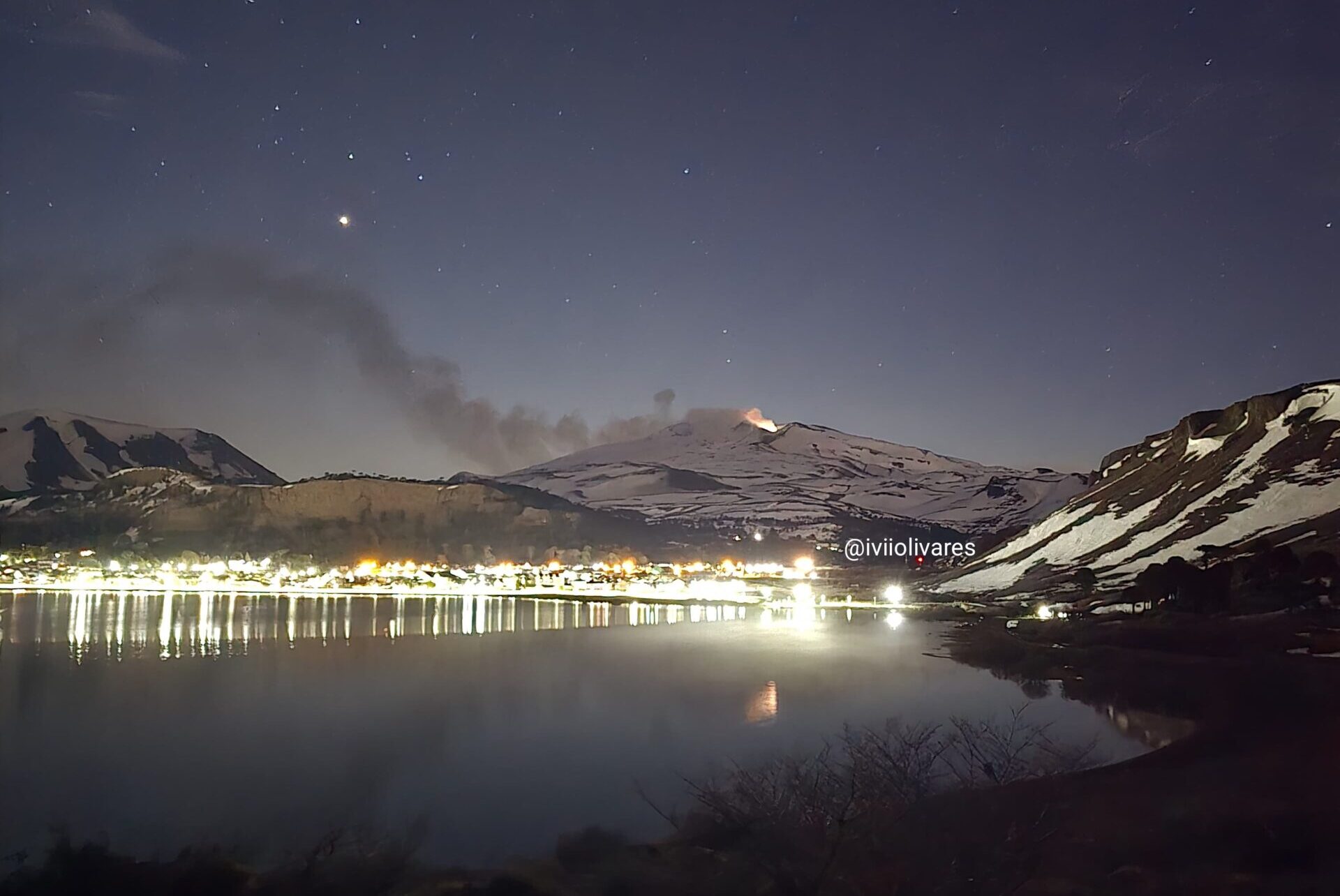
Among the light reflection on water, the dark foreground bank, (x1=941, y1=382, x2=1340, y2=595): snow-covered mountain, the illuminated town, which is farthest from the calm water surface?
the illuminated town

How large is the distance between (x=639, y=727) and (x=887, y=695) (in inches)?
399

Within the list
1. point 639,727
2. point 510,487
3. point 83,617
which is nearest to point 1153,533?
point 639,727

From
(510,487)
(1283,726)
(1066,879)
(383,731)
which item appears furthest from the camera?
(510,487)

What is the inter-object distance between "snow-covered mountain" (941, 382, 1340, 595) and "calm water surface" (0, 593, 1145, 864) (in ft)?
94.4

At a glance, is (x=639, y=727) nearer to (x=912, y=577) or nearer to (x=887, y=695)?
(x=887, y=695)

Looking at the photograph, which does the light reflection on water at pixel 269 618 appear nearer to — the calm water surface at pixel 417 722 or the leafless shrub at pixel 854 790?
the calm water surface at pixel 417 722

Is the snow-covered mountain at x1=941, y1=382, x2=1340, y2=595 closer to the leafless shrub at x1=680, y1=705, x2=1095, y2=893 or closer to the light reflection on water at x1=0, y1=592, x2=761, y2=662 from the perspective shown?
the light reflection on water at x1=0, y1=592, x2=761, y2=662

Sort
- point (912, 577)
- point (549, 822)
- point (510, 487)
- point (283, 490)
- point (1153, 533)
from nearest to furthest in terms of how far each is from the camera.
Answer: point (549, 822), point (1153, 533), point (912, 577), point (283, 490), point (510, 487)

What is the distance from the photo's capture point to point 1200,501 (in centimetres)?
8669

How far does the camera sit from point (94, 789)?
2428 centimetres

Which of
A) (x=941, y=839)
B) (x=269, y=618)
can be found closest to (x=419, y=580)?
(x=269, y=618)

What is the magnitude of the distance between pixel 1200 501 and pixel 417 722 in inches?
3004

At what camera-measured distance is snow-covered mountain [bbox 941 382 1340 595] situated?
7438 centimetres

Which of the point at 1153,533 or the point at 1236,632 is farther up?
the point at 1153,533
